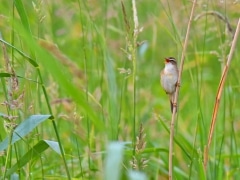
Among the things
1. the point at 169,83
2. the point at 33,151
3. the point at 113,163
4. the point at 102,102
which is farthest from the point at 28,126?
the point at 102,102

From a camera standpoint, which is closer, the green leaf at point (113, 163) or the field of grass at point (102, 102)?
the green leaf at point (113, 163)

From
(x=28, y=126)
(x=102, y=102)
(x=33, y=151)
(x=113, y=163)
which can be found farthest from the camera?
(x=102, y=102)

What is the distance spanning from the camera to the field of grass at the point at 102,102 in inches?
81.3

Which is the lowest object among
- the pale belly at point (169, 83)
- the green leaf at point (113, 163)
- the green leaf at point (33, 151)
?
the green leaf at point (33, 151)

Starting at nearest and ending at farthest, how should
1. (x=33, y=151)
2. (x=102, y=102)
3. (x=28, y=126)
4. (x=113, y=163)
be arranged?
(x=113, y=163), (x=28, y=126), (x=33, y=151), (x=102, y=102)

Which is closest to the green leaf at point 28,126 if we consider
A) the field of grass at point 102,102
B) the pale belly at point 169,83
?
the field of grass at point 102,102

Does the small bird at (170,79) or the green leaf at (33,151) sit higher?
the small bird at (170,79)

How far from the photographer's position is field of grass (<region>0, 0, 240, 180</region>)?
2.06 m

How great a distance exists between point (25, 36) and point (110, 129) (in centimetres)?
97

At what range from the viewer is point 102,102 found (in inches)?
114

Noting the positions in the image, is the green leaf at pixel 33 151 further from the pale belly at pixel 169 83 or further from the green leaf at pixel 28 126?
the pale belly at pixel 169 83

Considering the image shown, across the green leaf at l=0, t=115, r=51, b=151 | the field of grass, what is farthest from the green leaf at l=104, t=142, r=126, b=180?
the green leaf at l=0, t=115, r=51, b=151

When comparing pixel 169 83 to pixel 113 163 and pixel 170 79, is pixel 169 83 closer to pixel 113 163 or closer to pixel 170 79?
pixel 170 79

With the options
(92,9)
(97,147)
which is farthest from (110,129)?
(92,9)
